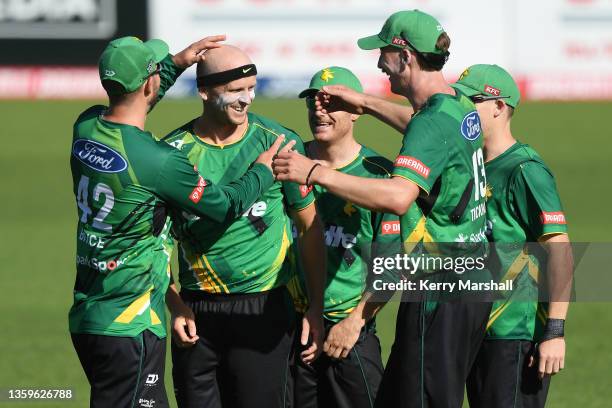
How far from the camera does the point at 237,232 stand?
6844mm

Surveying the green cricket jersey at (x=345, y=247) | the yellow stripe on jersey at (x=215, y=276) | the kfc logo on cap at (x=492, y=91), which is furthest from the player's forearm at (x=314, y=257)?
the kfc logo on cap at (x=492, y=91)

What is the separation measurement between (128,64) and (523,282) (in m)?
2.74

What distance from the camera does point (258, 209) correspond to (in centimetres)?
689

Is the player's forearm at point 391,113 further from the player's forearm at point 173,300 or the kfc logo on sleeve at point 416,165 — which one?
the player's forearm at point 173,300

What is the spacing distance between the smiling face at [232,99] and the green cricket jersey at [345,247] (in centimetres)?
86

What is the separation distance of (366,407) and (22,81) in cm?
2226

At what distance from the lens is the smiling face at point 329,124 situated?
741 cm

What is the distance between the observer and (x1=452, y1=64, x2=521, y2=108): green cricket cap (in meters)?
7.24

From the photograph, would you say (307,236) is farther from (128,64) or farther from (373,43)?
(128,64)

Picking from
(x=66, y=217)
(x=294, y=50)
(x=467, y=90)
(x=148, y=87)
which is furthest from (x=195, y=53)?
(x=294, y=50)

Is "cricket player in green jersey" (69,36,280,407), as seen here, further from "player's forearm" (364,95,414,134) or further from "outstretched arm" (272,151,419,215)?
"player's forearm" (364,95,414,134)

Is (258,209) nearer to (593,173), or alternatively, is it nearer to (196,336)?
(196,336)

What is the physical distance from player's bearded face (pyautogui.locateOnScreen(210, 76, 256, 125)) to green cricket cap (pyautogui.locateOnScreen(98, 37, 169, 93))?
663 mm

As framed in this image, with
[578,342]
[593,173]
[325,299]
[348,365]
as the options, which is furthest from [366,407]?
[593,173]
